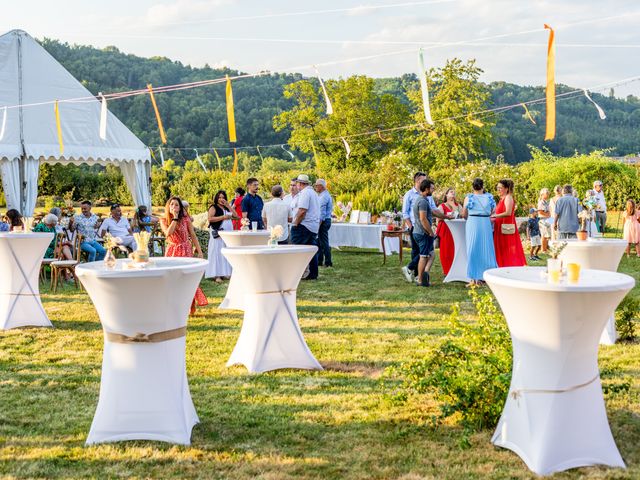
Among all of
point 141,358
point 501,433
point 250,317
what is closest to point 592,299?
point 501,433

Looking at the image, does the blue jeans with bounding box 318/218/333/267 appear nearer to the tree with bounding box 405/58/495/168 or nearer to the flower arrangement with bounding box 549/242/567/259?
the flower arrangement with bounding box 549/242/567/259

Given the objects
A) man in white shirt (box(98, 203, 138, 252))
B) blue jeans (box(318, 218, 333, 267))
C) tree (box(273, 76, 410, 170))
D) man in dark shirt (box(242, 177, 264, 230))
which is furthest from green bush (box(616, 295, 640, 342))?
tree (box(273, 76, 410, 170))

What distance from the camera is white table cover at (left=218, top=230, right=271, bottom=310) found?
26.6 feet

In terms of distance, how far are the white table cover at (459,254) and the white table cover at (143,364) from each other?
677cm

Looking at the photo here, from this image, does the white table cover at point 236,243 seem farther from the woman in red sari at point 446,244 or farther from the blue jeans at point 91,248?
the blue jeans at point 91,248

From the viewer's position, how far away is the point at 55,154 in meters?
14.4

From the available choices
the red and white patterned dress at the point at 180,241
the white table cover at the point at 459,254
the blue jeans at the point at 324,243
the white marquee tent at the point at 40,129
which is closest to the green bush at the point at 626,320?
the white table cover at the point at 459,254

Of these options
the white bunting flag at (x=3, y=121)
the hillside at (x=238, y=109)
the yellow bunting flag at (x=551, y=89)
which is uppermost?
the hillside at (x=238, y=109)

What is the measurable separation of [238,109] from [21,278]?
105 ft

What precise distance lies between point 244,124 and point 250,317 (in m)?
34.1

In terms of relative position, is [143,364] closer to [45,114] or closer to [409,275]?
[409,275]

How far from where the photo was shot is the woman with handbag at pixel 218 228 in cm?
970

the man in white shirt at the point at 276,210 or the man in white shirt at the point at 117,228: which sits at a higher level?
the man in white shirt at the point at 276,210

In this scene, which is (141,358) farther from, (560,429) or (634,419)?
(634,419)
